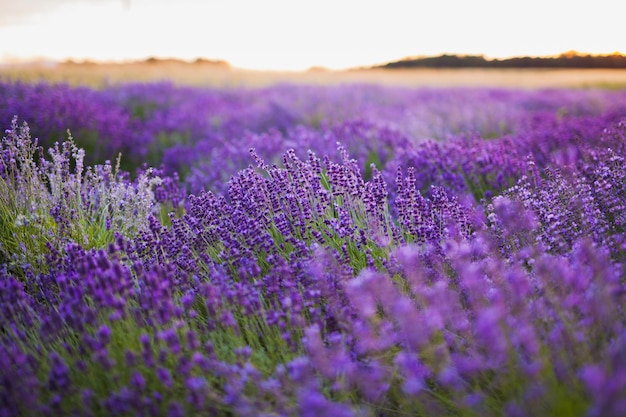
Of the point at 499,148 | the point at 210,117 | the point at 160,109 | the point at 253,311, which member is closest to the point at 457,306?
the point at 253,311

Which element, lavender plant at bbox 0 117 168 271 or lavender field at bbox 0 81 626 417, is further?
lavender plant at bbox 0 117 168 271

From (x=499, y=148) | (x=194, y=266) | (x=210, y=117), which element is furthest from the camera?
(x=210, y=117)

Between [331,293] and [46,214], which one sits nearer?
[331,293]

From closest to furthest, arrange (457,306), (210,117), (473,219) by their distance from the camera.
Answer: (457,306)
(473,219)
(210,117)

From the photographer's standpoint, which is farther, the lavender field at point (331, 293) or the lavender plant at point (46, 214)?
the lavender plant at point (46, 214)

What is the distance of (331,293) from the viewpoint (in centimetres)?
242

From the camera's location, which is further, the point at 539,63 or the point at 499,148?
the point at 539,63

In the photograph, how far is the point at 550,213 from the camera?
3.00 meters

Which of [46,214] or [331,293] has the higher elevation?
[46,214]

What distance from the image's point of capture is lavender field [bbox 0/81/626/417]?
185 cm

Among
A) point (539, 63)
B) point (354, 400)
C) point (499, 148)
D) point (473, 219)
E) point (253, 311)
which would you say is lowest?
point (354, 400)

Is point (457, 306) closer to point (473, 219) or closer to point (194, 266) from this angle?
point (473, 219)

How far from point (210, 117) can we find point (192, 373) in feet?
21.7

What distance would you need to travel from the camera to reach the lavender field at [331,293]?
1848 millimetres
